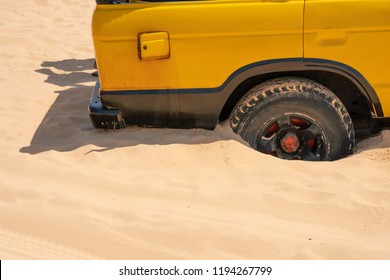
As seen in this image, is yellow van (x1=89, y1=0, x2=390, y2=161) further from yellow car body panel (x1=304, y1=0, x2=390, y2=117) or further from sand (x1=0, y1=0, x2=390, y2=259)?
sand (x1=0, y1=0, x2=390, y2=259)

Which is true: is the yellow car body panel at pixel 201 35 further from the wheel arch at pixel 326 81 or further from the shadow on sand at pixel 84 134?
the shadow on sand at pixel 84 134

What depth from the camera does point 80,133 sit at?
4.91 meters

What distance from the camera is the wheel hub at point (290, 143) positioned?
170 inches

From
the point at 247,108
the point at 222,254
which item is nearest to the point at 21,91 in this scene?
the point at 247,108

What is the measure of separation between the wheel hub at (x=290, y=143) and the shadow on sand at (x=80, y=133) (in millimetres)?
493

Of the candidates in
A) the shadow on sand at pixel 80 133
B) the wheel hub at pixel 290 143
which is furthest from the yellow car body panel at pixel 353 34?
the shadow on sand at pixel 80 133

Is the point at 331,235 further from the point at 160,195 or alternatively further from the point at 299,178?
the point at 160,195

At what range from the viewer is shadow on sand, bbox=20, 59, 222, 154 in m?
4.42

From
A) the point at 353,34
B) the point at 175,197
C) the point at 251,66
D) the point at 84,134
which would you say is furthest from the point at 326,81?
the point at 84,134

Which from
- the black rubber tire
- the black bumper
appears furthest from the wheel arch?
the black bumper

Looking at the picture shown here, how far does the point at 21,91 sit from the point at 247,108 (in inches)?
125

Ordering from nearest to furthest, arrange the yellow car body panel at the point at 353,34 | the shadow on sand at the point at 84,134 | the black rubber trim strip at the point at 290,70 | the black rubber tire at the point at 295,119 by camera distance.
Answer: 1. the yellow car body panel at the point at 353,34
2. the black rubber trim strip at the point at 290,70
3. the black rubber tire at the point at 295,119
4. the shadow on sand at the point at 84,134

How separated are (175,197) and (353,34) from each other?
1.67 m

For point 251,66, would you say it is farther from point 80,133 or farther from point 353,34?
point 80,133
